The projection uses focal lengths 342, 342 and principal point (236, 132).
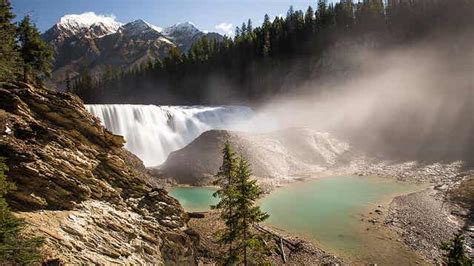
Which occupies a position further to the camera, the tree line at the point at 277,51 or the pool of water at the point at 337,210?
the tree line at the point at 277,51

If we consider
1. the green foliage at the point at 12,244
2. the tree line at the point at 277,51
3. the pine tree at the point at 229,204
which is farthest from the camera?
the tree line at the point at 277,51

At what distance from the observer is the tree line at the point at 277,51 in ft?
300

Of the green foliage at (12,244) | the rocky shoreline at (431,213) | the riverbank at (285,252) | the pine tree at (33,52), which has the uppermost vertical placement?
the pine tree at (33,52)

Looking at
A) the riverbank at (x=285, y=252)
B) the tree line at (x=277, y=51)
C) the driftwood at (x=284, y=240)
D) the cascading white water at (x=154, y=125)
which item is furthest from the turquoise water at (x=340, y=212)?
the tree line at (x=277, y=51)

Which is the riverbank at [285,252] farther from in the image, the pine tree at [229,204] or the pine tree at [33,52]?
the pine tree at [33,52]

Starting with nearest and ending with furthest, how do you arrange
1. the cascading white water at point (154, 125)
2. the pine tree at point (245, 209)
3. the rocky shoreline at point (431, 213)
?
the pine tree at point (245, 209)
the rocky shoreline at point (431, 213)
the cascading white water at point (154, 125)

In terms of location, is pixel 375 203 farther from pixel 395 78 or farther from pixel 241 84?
pixel 241 84

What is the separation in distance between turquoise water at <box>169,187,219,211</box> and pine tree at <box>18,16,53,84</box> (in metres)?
22.0

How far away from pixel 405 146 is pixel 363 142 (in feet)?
26.8

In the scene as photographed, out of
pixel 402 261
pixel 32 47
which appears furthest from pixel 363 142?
pixel 32 47

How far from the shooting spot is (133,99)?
135500 mm

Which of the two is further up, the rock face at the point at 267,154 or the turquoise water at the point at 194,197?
the rock face at the point at 267,154

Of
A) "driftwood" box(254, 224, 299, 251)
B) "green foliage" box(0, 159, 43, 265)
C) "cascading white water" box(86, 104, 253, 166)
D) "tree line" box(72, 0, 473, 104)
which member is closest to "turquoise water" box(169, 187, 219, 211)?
"driftwood" box(254, 224, 299, 251)

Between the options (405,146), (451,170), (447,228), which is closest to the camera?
(447,228)
